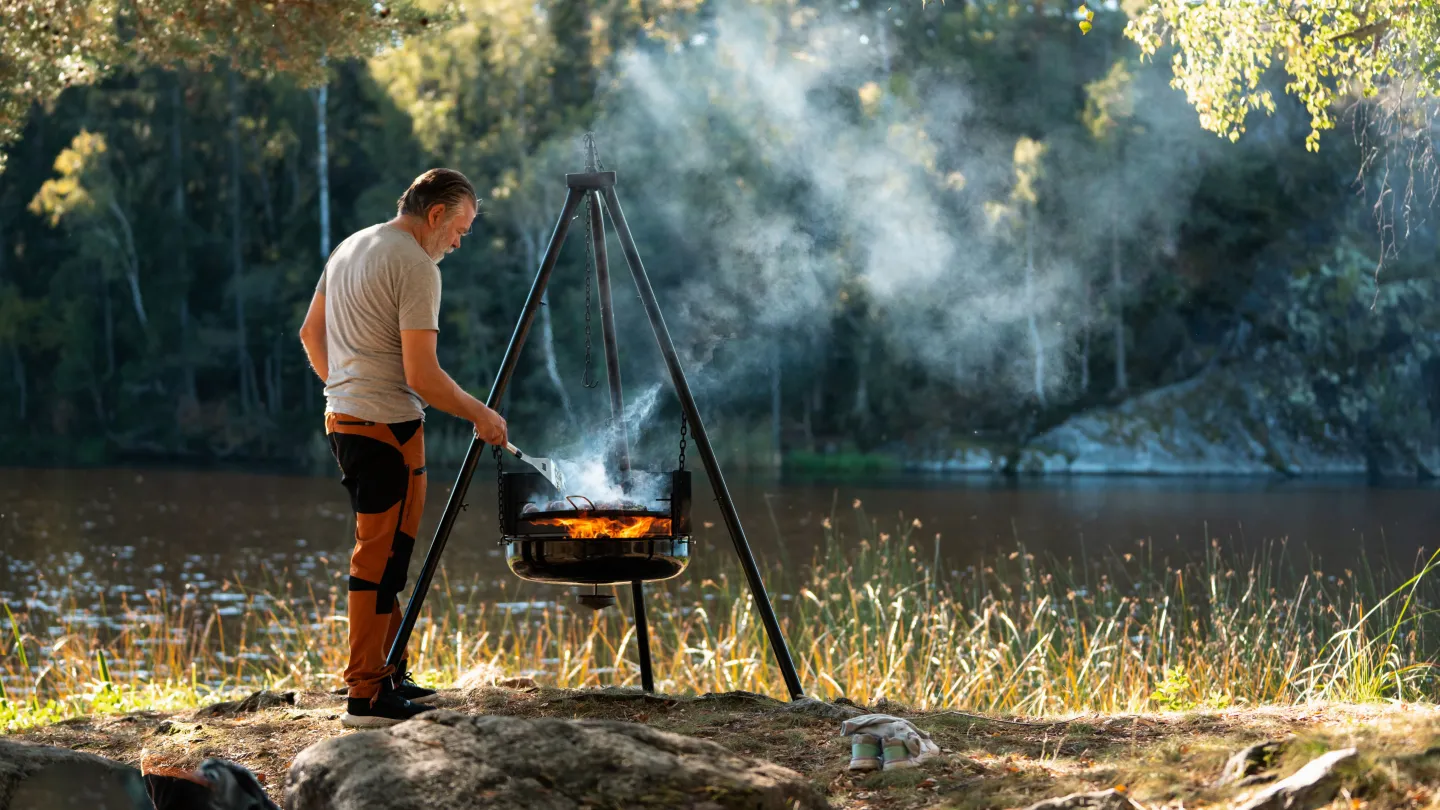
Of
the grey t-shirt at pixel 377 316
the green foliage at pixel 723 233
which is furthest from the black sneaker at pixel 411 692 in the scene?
the green foliage at pixel 723 233

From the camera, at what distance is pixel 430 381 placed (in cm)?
383

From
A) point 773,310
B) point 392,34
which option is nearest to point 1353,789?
point 392,34

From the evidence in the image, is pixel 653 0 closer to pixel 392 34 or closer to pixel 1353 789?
pixel 392 34

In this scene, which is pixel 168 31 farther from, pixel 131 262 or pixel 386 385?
pixel 131 262

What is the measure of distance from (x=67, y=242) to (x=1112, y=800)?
3544cm

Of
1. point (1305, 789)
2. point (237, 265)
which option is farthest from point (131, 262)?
point (1305, 789)

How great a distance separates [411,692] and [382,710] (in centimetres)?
31

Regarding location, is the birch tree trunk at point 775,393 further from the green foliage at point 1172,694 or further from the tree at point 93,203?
the green foliage at point 1172,694

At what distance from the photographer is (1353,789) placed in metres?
2.62

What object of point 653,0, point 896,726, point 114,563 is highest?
point 653,0

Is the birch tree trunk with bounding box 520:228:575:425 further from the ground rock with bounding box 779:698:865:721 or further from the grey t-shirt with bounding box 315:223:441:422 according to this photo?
the grey t-shirt with bounding box 315:223:441:422

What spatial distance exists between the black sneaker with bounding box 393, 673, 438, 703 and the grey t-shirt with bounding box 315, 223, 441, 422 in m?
0.94

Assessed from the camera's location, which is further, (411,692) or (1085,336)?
(1085,336)

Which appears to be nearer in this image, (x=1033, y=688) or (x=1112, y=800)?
(x=1112, y=800)
